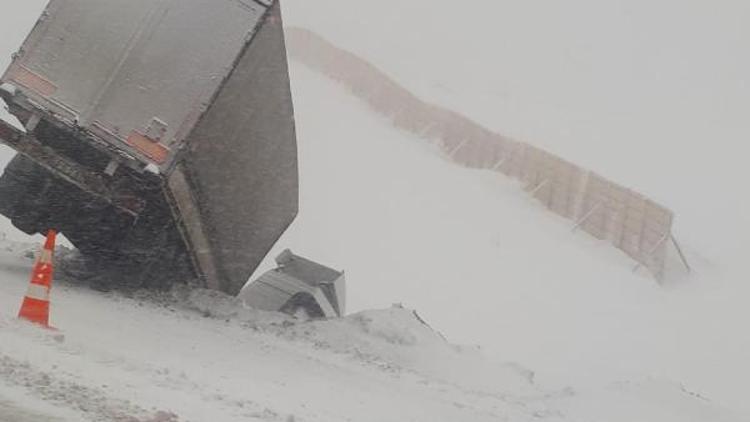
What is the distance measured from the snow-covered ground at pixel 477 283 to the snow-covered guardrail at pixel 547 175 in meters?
0.44

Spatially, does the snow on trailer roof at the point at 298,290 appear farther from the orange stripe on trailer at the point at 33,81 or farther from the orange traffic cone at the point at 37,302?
the orange traffic cone at the point at 37,302

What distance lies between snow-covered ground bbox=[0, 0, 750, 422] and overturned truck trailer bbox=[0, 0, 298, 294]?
107cm

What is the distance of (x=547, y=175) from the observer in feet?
68.7

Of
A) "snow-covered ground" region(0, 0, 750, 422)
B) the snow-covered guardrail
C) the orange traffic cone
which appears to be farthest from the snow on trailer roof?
the snow-covered guardrail

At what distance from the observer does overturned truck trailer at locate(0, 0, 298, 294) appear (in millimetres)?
8289

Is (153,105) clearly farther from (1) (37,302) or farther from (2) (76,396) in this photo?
(2) (76,396)

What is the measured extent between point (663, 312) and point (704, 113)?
1858 cm

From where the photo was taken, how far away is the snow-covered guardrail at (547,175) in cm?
1858

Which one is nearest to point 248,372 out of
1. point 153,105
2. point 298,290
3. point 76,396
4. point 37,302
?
point 37,302

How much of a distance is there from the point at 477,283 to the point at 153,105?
29.3 feet

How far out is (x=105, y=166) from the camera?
29.7 feet

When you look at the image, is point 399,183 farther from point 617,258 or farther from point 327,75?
point 327,75

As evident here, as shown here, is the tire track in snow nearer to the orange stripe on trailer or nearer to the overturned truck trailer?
the overturned truck trailer

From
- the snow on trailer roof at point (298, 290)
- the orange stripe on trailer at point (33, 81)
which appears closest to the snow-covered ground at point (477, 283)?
the snow on trailer roof at point (298, 290)
